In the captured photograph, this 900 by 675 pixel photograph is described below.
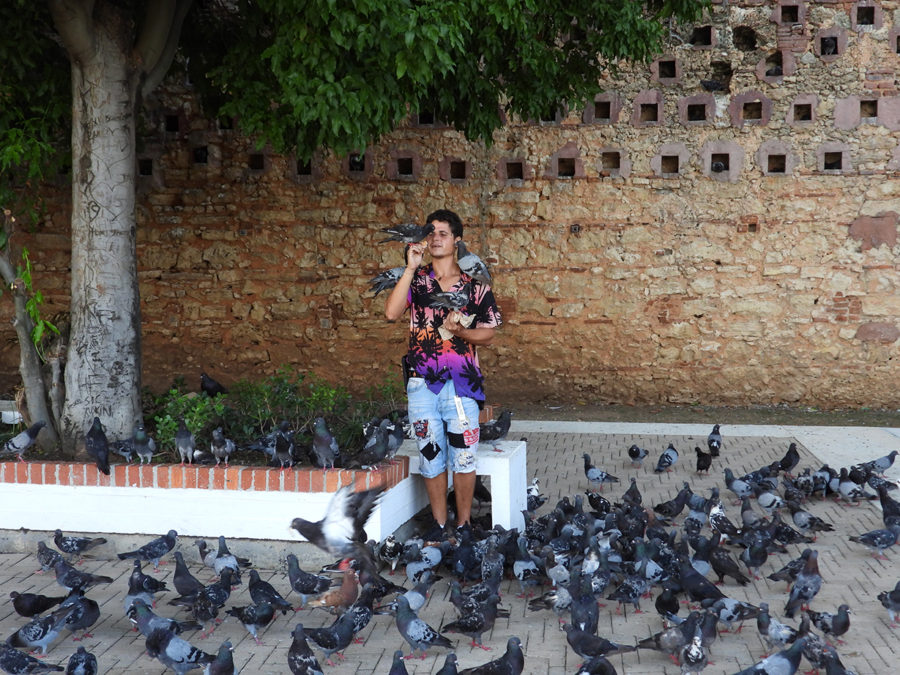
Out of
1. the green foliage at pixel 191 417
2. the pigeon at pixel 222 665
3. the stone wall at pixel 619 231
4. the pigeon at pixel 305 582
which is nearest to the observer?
the pigeon at pixel 222 665

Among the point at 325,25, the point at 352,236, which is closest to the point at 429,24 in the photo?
the point at 325,25

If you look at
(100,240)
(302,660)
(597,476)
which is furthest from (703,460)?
(100,240)

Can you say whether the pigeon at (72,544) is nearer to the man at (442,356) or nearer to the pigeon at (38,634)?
the pigeon at (38,634)

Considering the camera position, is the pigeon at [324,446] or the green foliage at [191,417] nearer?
the pigeon at [324,446]

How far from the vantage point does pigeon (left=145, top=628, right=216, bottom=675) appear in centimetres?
415

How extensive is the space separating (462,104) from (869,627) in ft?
16.3

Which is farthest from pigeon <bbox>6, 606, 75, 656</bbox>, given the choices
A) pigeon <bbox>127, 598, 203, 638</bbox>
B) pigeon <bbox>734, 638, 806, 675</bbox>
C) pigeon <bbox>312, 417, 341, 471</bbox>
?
pigeon <bbox>734, 638, 806, 675</bbox>

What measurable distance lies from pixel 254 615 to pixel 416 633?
2.62 ft

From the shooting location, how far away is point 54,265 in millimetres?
12102

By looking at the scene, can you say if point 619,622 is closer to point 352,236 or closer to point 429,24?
point 429,24

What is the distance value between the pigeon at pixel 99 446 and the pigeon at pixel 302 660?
2.25m

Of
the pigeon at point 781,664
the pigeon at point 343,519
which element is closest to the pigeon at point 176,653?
the pigeon at point 343,519

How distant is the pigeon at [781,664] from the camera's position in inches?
156

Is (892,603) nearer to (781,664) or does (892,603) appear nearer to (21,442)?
(781,664)
